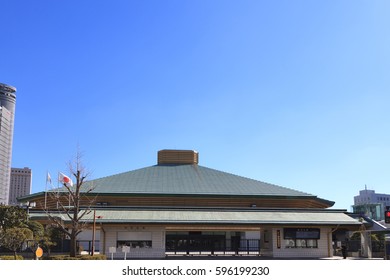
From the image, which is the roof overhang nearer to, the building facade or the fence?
the building facade

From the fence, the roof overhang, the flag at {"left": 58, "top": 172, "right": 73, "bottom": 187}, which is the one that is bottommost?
the fence

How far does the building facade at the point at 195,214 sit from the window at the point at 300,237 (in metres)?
0.09

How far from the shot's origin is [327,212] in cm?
4709

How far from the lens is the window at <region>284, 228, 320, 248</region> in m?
42.4

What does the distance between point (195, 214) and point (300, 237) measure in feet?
33.9

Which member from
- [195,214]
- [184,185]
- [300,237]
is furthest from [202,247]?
[300,237]

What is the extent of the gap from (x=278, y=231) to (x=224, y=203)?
1148cm

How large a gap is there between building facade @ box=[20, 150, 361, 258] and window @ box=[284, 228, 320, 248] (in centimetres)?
9

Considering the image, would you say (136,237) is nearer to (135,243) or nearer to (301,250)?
(135,243)

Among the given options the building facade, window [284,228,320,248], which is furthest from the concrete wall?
window [284,228,320,248]

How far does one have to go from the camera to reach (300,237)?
4244 centimetres

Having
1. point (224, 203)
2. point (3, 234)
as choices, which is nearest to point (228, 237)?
point (224, 203)

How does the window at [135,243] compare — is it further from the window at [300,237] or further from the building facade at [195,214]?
the window at [300,237]
